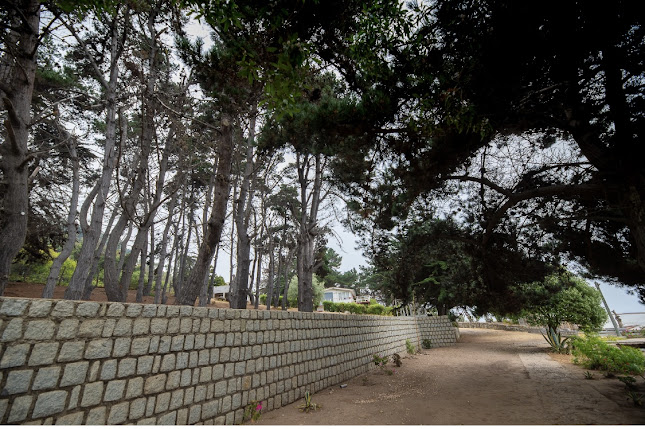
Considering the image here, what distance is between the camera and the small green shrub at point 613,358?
7.29m

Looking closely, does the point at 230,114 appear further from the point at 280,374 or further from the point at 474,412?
the point at 474,412

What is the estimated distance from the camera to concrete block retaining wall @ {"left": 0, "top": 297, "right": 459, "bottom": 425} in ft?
7.95

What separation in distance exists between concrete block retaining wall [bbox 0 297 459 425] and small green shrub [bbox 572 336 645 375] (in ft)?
26.0

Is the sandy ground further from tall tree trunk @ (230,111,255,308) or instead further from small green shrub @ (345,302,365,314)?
small green shrub @ (345,302,365,314)

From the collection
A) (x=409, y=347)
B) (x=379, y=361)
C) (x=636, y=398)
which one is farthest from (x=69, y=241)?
(x=636, y=398)

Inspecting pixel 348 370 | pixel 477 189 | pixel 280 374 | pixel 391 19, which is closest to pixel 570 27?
pixel 391 19

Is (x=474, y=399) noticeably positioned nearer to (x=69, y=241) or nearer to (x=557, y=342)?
(x=557, y=342)

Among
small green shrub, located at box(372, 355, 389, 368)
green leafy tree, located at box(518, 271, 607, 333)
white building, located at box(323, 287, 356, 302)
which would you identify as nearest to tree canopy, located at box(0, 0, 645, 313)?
small green shrub, located at box(372, 355, 389, 368)

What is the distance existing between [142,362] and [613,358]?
36.6 feet

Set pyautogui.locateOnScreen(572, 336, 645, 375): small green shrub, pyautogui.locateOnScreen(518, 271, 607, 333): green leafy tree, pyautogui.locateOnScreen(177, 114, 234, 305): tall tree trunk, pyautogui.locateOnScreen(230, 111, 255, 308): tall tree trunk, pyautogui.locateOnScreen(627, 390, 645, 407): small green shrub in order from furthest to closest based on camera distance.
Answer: pyautogui.locateOnScreen(518, 271, 607, 333): green leafy tree → pyautogui.locateOnScreen(230, 111, 255, 308): tall tree trunk → pyautogui.locateOnScreen(572, 336, 645, 375): small green shrub → pyautogui.locateOnScreen(177, 114, 234, 305): tall tree trunk → pyautogui.locateOnScreen(627, 390, 645, 407): small green shrub

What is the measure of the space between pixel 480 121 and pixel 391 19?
1.79 meters

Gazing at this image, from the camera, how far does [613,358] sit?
7984 mm

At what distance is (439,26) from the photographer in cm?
402

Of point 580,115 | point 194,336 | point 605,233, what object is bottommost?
point 194,336
